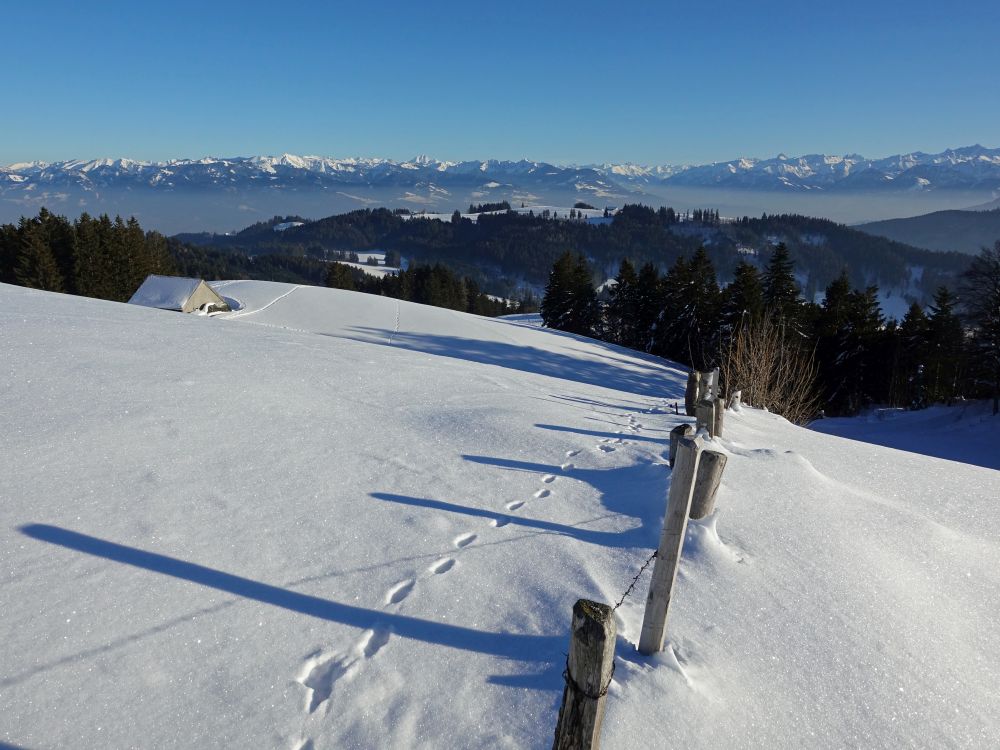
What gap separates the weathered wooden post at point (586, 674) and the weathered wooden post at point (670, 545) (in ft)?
3.33

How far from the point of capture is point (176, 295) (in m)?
31.2

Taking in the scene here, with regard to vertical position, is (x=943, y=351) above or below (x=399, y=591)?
below

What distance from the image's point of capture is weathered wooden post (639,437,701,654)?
303 cm

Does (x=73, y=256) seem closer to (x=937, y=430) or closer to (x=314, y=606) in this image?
(x=314, y=606)

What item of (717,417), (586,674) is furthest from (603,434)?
(586,674)

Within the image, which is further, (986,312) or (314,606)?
(986,312)

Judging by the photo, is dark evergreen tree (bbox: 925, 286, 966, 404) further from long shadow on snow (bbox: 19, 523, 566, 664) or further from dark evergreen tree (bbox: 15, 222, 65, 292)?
dark evergreen tree (bbox: 15, 222, 65, 292)

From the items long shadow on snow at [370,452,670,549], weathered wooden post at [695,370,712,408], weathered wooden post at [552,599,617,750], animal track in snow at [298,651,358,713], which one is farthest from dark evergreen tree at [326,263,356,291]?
weathered wooden post at [552,599,617,750]

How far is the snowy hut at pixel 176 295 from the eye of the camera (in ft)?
100

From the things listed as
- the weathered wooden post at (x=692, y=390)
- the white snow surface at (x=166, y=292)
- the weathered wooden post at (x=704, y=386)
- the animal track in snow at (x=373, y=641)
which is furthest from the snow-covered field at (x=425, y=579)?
the white snow surface at (x=166, y=292)

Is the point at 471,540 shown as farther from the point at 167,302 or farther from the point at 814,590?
the point at 167,302

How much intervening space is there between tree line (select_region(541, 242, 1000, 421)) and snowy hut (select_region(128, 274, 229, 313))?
30358 mm

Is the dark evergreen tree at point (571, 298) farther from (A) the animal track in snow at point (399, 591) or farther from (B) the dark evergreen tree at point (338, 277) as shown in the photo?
(A) the animal track in snow at point (399, 591)

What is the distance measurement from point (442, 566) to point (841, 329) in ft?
137
